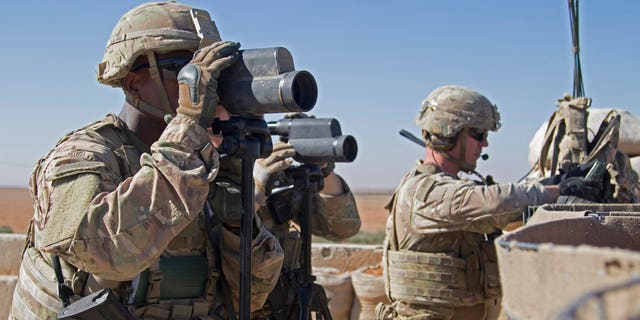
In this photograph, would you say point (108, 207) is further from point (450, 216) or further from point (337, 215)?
point (337, 215)

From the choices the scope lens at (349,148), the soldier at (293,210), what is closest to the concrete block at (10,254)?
the soldier at (293,210)

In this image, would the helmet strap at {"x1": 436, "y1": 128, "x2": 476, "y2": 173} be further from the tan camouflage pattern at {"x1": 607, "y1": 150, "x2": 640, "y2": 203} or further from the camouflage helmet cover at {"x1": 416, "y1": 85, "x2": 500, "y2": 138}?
the tan camouflage pattern at {"x1": 607, "y1": 150, "x2": 640, "y2": 203}

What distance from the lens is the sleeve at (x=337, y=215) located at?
15.0 ft

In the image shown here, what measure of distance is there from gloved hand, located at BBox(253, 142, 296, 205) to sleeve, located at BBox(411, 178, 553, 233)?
771mm

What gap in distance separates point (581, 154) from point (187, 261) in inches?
114

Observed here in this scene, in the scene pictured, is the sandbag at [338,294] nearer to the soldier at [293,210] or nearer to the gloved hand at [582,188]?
the soldier at [293,210]

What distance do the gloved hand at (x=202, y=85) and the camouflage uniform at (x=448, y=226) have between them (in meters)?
1.88

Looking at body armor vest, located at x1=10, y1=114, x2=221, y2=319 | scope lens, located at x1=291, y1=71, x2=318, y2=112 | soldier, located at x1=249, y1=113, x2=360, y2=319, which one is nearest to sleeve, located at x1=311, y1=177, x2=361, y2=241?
soldier, located at x1=249, y1=113, x2=360, y2=319

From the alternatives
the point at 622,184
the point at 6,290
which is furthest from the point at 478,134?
the point at 6,290

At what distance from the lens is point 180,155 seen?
2.26 meters

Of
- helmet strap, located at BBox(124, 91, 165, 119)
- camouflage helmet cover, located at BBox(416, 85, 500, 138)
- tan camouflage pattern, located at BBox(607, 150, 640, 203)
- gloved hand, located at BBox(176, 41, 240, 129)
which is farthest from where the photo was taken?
camouflage helmet cover, located at BBox(416, 85, 500, 138)

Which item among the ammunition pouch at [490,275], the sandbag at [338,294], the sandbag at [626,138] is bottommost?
the sandbag at [338,294]

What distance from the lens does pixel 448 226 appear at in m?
3.96

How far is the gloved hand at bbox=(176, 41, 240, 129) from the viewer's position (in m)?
2.33
